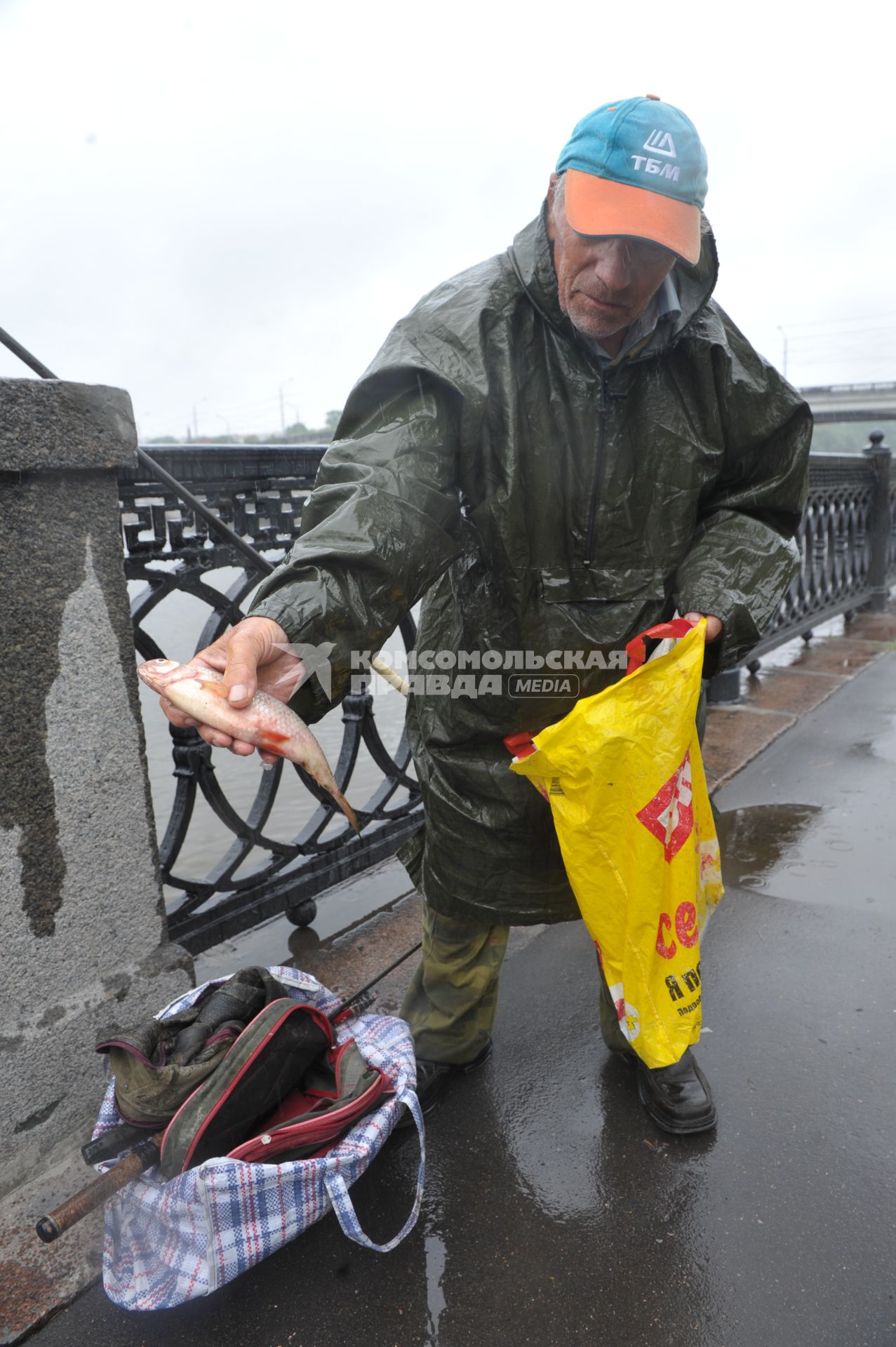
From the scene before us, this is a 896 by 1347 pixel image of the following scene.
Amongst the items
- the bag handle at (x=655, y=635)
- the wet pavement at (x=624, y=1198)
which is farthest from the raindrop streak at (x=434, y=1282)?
the bag handle at (x=655, y=635)

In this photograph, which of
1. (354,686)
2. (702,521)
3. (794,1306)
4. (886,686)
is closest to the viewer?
(794,1306)

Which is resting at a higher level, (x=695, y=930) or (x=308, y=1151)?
(x=695, y=930)

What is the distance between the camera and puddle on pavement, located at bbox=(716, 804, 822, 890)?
3586 mm

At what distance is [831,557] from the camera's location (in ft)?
26.0

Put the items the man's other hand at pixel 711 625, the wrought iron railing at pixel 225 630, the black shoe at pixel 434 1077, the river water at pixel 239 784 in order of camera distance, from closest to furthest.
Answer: the man's other hand at pixel 711 625, the black shoe at pixel 434 1077, the wrought iron railing at pixel 225 630, the river water at pixel 239 784

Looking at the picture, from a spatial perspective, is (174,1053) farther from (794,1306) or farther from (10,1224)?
(794,1306)

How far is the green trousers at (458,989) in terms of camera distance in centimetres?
237

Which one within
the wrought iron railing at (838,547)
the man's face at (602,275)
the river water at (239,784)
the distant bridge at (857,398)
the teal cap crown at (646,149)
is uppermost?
the distant bridge at (857,398)

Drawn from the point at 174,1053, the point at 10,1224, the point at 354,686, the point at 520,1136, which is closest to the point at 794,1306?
the point at 520,1136

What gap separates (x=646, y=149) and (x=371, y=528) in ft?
3.05

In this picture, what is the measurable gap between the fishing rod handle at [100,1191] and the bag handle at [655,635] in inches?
54.9

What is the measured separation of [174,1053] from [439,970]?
0.75 m

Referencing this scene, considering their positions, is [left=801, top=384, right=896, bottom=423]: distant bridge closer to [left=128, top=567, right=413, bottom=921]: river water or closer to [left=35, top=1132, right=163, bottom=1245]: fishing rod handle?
[left=128, top=567, right=413, bottom=921]: river water

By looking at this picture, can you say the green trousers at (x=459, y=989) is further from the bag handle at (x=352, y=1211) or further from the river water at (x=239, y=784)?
the river water at (x=239, y=784)
